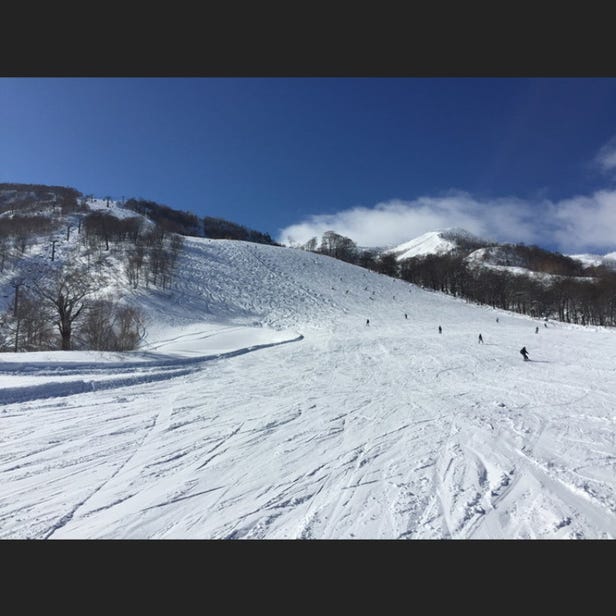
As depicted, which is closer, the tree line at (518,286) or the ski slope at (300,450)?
the ski slope at (300,450)

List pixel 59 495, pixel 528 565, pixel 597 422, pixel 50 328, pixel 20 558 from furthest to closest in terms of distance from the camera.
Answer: pixel 50 328 < pixel 597 422 < pixel 59 495 < pixel 528 565 < pixel 20 558

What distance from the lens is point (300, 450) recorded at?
5691 millimetres

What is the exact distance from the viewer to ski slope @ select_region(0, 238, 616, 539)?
3.72m

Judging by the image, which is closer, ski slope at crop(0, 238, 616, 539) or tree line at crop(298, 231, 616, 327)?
ski slope at crop(0, 238, 616, 539)

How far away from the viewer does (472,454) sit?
561 cm

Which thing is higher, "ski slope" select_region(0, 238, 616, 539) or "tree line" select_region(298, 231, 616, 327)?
"tree line" select_region(298, 231, 616, 327)

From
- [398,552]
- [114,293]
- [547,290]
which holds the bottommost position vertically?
[398,552]

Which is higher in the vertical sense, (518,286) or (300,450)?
(518,286)

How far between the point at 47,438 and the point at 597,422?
12400 millimetres

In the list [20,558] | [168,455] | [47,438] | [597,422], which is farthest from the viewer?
[597,422]

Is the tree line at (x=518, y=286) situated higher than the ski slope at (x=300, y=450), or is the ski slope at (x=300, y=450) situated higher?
the tree line at (x=518, y=286)

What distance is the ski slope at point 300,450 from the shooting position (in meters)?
3.72

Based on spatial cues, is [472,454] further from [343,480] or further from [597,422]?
[597,422]

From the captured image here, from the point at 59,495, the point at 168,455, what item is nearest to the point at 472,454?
the point at 168,455
